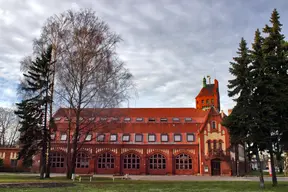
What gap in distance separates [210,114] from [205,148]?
4.90 meters

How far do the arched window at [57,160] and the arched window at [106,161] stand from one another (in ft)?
17.8

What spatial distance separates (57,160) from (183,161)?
18275 mm

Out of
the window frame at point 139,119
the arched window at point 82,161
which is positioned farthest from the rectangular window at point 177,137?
the arched window at point 82,161

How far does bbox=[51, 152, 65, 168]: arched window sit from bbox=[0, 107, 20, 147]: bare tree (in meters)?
17.4

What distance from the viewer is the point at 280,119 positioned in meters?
20.9

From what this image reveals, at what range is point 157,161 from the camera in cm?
4075

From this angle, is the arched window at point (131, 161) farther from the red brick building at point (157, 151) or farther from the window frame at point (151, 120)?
the window frame at point (151, 120)

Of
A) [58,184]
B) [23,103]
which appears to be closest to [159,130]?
[23,103]

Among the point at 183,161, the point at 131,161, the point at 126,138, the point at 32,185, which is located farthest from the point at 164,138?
the point at 32,185

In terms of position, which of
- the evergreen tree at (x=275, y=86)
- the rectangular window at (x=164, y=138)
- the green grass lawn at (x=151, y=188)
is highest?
the evergreen tree at (x=275, y=86)

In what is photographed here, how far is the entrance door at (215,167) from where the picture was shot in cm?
3859

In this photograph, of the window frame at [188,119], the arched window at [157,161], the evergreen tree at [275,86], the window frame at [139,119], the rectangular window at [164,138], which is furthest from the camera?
the window frame at [139,119]

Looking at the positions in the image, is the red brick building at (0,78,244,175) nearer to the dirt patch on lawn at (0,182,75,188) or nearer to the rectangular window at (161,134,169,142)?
the rectangular window at (161,134,169,142)

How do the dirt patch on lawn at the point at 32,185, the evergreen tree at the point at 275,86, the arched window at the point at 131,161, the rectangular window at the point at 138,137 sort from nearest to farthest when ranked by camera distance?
the dirt patch on lawn at the point at 32,185 < the evergreen tree at the point at 275,86 < the arched window at the point at 131,161 < the rectangular window at the point at 138,137
